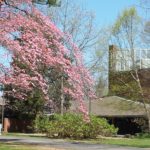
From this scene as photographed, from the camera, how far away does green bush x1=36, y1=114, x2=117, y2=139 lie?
44.2 metres

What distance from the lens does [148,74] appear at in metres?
61.2

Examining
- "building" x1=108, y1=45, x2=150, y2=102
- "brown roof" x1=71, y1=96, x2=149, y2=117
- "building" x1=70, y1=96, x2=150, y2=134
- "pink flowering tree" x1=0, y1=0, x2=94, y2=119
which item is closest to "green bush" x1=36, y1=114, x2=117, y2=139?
"brown roof" x1=71, y1=96, x2=149, y2=117

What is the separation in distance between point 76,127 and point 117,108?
51.0ft

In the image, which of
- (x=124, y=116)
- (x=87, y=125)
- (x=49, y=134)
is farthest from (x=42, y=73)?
(x=124, y=116)

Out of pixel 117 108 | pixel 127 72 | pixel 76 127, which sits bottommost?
pixel 76 127

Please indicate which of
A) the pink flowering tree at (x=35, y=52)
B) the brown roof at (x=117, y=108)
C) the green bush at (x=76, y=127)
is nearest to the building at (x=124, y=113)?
the brown roof at (x=117, y=108)

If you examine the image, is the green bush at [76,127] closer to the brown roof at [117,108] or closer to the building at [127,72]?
Answer: the brown roof at [117,108]

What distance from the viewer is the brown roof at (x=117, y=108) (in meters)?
56.2

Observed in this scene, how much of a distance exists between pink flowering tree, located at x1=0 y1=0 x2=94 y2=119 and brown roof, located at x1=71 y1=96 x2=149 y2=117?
109 ft

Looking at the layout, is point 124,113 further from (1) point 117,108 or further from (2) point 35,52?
(2) point 35,52

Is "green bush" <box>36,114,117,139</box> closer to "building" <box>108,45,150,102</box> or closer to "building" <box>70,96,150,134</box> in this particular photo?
"building" <box>70,96,150,134</box>

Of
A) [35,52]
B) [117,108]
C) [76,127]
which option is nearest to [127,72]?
[117,108]

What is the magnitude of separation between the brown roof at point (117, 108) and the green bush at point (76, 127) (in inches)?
338

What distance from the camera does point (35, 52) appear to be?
18.8 meters
